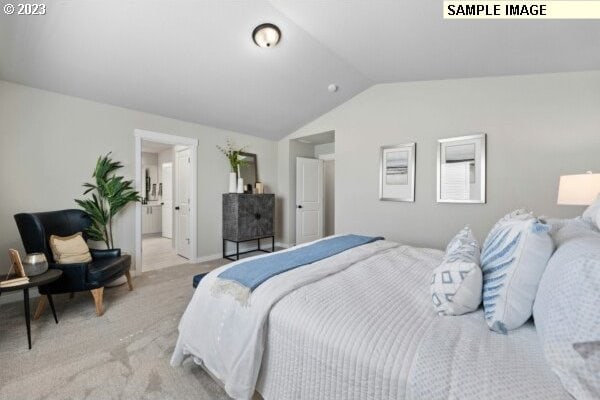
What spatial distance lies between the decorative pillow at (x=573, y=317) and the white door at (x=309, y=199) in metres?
4.44

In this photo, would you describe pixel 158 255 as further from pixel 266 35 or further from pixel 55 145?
pixel 266 35

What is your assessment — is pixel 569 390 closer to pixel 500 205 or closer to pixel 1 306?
pixel 500 205

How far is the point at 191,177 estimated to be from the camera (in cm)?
411

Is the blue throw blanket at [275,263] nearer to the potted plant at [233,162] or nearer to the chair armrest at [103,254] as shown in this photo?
the chair armrest at [103,254]

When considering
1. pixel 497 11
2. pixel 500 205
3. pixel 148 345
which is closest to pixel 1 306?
pixel 148 345

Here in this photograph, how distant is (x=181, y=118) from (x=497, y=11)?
3719mm

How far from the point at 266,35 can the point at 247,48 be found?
29 centimetres

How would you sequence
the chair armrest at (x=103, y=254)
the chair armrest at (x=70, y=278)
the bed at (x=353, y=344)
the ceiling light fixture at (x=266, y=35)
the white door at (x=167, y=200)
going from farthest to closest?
the white door at (x=167, y=200)
the chair armrest at (x=103, y=254)
the ceiling light fixture at (x=266, y=35)
the chair armrest at (x=70, y=278)
the bed at (x=353, y=344)

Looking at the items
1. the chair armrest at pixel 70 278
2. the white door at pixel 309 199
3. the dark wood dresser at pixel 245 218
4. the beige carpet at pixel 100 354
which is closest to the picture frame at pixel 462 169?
the white door at pixel 309 199

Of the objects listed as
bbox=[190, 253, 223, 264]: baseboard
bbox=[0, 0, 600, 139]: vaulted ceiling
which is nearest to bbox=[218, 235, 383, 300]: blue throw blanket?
bbox=[0, 0, 600, 139]: vaulted ceiling

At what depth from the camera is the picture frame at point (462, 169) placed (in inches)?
120

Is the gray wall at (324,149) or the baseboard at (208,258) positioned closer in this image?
the baseboard at (208,258)

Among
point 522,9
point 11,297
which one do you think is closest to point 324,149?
point 522,9

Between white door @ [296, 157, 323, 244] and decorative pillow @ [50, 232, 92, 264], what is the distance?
3.36 meters
